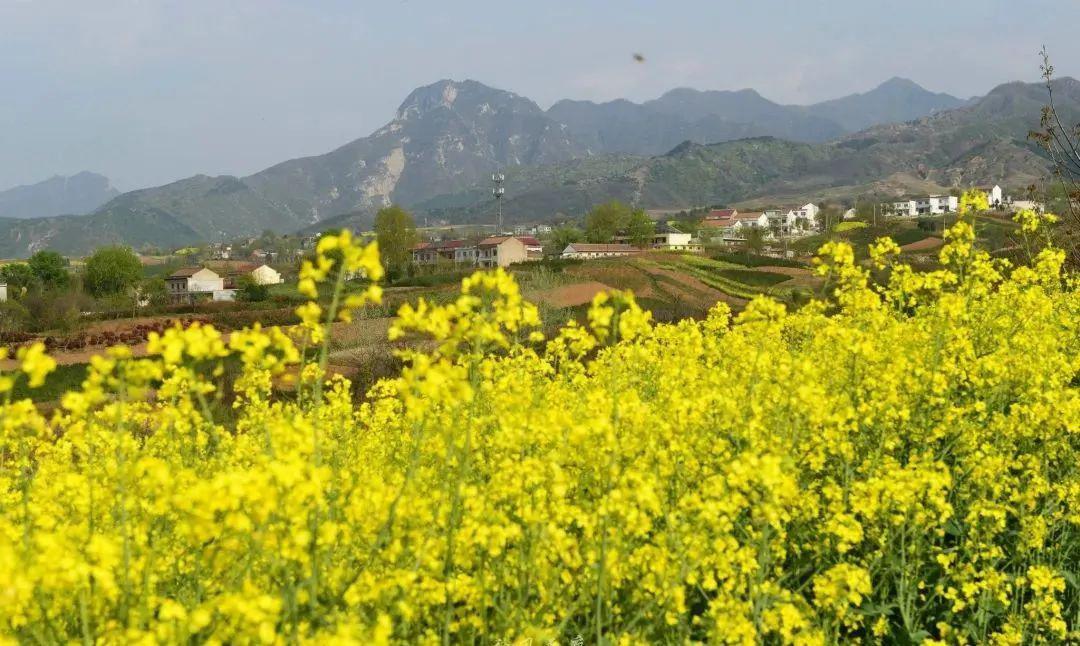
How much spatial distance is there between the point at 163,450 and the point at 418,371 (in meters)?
4.58

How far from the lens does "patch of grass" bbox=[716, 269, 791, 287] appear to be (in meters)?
55.8

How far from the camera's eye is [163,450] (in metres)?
7.04

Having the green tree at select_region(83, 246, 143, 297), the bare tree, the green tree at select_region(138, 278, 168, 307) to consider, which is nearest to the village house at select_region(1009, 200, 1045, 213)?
the bare tree

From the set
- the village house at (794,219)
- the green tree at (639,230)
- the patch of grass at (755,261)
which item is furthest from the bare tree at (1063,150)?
the village house at (794,219)

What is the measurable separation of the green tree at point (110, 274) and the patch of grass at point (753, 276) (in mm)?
61784

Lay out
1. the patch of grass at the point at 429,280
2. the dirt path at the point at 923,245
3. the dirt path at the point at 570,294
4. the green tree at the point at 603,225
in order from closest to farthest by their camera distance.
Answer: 1. the dirt path at the point at 570,294
2. the patch of grass at the point at 429,280
3. the dirt path at the point at 923,245
4. the green tree at the point at 603,225

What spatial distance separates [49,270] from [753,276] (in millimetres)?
78425

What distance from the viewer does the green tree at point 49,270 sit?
84688mm

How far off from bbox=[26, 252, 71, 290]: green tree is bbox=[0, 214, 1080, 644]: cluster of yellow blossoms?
91.4 metres

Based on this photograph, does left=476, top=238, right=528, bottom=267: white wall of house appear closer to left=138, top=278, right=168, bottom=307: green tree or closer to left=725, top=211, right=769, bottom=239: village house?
left=138, top=278, right=168, bottom=307: green tree

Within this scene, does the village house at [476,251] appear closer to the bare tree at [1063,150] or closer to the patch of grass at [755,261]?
the patch of grass at [755,261]

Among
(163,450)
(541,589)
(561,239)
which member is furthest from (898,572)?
(561,239)

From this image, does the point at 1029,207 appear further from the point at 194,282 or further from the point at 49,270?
the point at 49,270

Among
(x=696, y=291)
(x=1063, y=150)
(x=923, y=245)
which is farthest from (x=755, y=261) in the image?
(x=1063, y=150)
